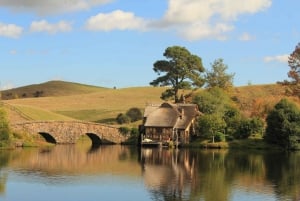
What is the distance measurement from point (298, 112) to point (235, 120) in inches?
417

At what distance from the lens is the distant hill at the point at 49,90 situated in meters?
168

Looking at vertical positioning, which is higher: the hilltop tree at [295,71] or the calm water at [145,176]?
the hilltop tree at [295,71]

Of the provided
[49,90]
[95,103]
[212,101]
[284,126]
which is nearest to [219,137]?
[212,101]

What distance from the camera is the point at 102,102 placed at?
142750mm

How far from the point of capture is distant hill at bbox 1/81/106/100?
551 ft

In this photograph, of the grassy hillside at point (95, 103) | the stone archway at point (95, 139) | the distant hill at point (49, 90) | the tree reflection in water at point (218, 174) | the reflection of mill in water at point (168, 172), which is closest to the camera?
the tree reflection in water at point (218, 174)

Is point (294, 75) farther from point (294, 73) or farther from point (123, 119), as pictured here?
point (123, 119)

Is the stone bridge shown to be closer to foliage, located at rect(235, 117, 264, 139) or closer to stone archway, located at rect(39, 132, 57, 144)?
stone archway, located at rect(39, 132, 57, 144)

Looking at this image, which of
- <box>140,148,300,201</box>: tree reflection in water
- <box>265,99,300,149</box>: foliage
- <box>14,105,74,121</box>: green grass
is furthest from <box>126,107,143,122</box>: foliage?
<box>140,148,300,201</box>: tree reflection in water

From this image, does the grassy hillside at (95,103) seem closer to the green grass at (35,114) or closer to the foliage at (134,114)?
the green grass at (35,114)

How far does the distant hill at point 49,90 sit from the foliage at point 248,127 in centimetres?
9028

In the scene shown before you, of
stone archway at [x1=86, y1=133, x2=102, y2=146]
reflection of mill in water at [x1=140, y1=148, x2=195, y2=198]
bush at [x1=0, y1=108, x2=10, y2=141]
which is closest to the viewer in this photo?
reflection of mill in water at [x1=140, y1=148, x2=195, y2=198]

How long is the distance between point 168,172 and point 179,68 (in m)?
51.8

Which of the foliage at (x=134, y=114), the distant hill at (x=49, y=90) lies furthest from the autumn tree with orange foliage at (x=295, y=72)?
the distant hill at (x=49, y=90)
